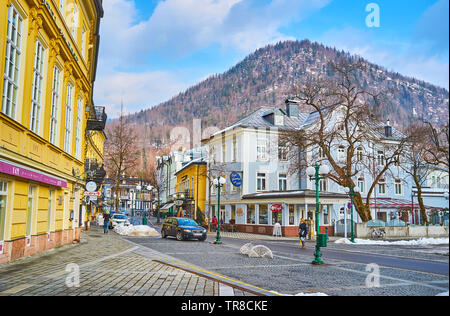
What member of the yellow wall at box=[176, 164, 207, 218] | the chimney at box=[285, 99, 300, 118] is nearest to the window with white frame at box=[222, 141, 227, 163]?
the yellow wall at box=[176, 164, 207, 218]

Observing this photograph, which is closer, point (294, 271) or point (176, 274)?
point (176, 274)

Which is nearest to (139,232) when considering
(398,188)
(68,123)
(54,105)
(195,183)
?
(68,123)

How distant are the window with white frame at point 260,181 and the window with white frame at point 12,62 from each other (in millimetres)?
29967

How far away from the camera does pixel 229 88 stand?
5266 inches

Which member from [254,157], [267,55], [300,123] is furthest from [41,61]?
[267,55]

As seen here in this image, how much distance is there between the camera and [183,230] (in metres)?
25.2

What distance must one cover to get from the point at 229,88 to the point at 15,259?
12494 cm

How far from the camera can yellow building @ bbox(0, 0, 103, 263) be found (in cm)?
1148

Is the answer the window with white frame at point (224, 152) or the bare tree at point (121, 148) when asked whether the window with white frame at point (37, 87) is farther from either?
the window with white frame at point (224, 152)

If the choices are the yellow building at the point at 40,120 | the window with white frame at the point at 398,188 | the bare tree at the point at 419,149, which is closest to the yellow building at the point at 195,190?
the window with white frame at the point at 398,188

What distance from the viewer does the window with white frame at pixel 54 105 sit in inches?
656

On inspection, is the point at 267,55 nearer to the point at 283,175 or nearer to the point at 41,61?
the point at 283,175

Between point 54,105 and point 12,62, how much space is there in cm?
538

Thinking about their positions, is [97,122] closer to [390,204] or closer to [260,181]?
[260,181]
